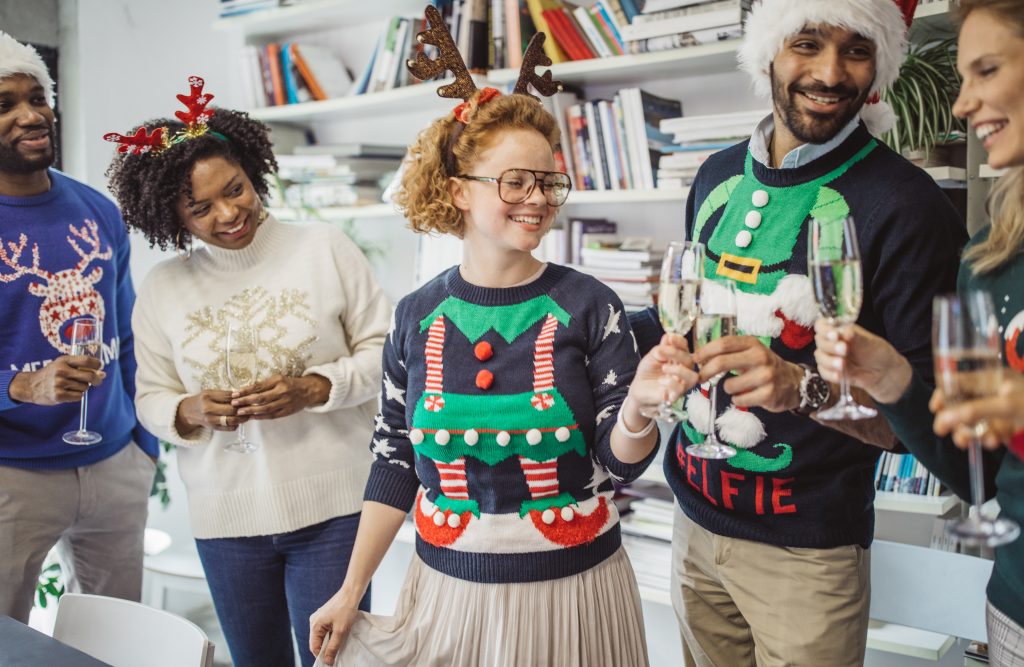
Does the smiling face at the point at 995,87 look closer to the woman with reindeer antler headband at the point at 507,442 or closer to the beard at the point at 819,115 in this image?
the beard at the point at 819,115

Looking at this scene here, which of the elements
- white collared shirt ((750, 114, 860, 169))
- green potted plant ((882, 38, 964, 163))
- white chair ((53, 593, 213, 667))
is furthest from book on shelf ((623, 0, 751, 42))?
white chair ((53, 593, 213, 667))

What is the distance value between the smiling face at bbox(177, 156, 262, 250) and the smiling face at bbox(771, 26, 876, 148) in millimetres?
1169

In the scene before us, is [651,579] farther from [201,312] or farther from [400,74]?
[400,74]

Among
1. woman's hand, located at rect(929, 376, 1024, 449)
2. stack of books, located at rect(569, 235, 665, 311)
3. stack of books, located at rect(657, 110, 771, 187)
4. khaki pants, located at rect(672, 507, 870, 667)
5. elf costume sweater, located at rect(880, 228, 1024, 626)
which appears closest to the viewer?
woman's hand, located at rect(929, 376, 1024, 449)

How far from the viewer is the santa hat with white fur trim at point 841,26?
4.82 feet

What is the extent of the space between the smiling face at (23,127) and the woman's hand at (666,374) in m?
1.65

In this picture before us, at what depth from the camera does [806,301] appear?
4.92ft

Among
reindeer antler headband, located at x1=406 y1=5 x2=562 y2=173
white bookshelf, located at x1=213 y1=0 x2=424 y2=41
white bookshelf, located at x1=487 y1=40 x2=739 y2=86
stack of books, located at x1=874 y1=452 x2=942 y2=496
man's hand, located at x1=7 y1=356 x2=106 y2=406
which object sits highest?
white bookshelf, located at x1=213 y1=0 x2=424 y2=41

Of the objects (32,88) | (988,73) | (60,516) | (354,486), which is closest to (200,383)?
(354,486)

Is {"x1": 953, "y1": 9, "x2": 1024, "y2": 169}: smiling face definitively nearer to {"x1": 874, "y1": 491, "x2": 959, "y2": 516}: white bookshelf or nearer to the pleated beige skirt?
the pleated beige skirt

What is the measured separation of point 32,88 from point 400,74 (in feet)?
4.74

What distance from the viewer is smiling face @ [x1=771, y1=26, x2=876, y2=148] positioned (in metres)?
1.49

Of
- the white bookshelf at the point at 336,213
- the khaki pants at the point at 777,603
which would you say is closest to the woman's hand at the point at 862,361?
the khaki pants at the point at 777,603

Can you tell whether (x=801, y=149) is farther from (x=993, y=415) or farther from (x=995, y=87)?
(x=993, y=415)
